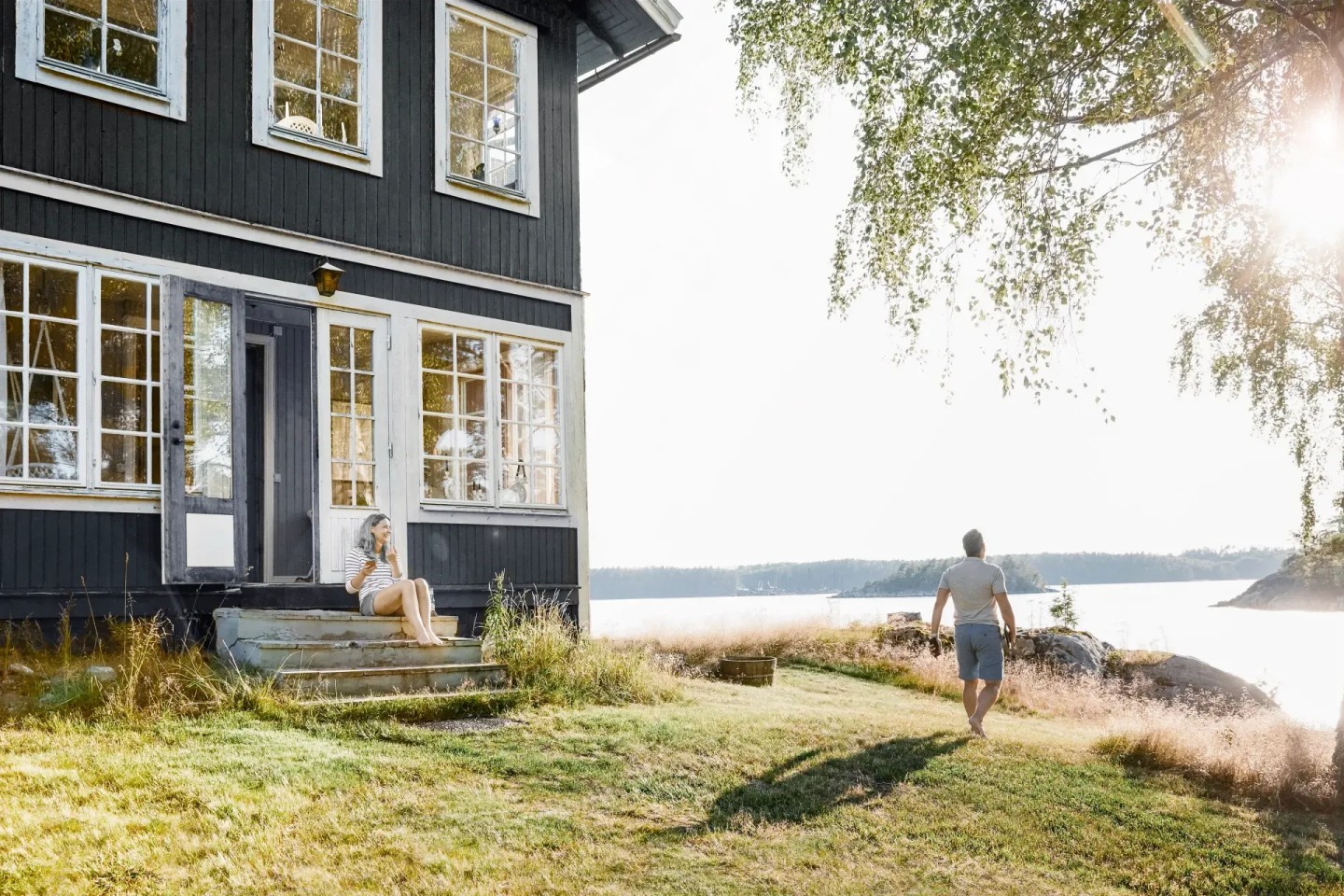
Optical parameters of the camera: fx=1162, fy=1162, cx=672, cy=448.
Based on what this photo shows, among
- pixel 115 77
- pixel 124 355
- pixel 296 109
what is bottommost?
pixel 124 355

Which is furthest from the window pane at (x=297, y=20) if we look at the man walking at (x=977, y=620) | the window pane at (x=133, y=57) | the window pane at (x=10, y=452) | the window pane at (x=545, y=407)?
the man walking at (x=977, y=620)

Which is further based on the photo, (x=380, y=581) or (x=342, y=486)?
(x=342, y=486)

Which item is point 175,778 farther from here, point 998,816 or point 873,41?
point 873,41

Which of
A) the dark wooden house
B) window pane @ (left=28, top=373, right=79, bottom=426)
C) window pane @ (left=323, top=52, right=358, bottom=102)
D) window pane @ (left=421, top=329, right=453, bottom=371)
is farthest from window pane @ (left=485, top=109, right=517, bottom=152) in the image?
window pane @ (left=28, top=373, right=79, bottom=426)

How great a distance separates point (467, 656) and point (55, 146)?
17.0 feet

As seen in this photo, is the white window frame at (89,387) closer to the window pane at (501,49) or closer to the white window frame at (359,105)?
the white window frame at (359,105)

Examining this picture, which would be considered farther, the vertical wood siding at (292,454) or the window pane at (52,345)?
the vertical wood siding at (292,454)

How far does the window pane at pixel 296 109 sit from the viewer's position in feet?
35.3

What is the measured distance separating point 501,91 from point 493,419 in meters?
3.67

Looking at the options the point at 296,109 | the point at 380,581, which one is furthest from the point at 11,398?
the point at 296,109

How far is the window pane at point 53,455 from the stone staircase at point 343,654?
1.59m

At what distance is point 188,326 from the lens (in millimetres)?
9672

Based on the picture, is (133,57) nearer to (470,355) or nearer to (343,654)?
(470,355)

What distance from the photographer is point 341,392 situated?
10984 mm
